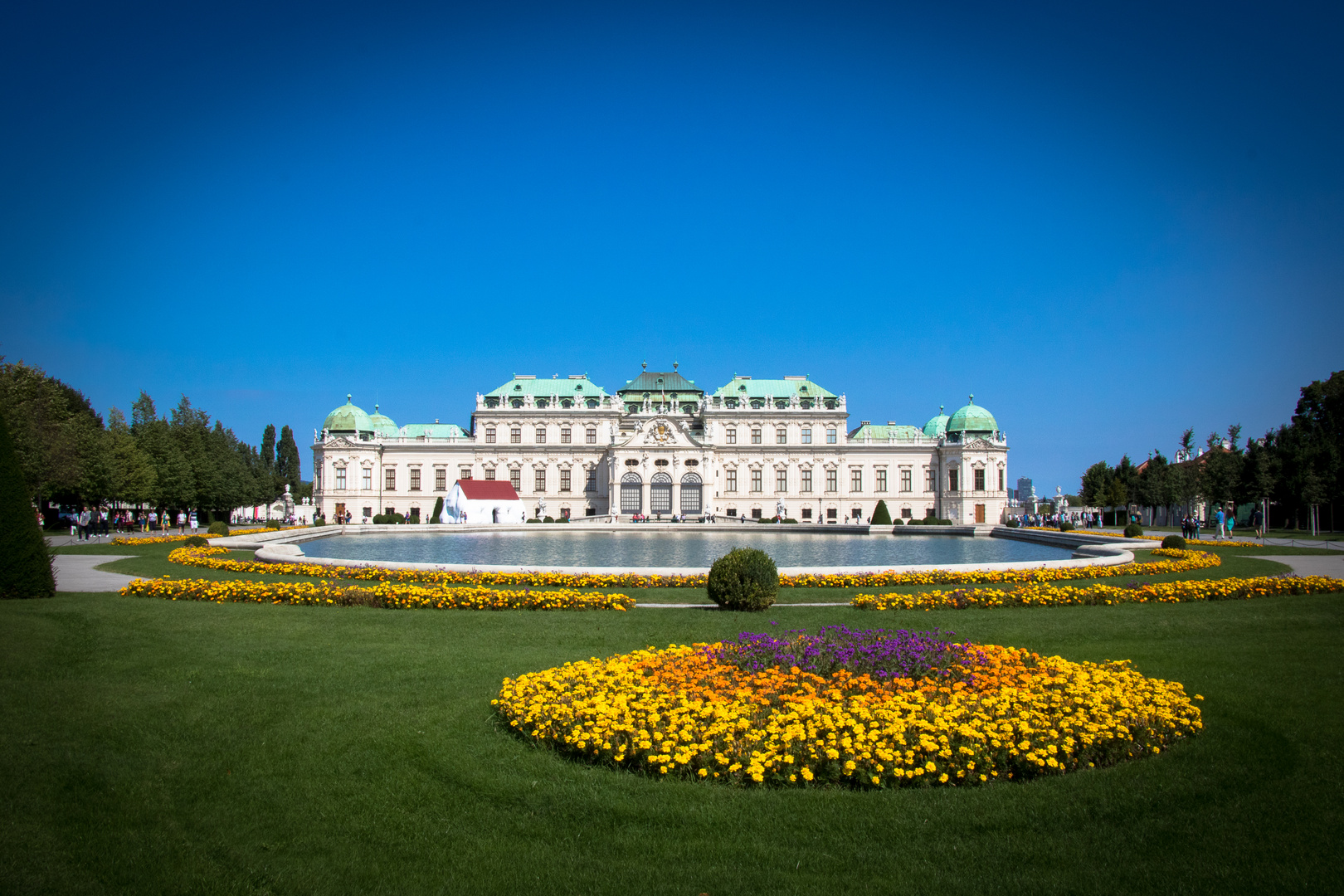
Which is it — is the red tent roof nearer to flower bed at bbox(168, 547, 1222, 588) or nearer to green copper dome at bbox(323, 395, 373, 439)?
green copper dome at bbox(323, 395, 373, 439)

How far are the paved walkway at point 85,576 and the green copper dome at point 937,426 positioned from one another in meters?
70.2

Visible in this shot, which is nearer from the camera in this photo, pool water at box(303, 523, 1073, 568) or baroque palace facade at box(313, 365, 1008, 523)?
pool water at box(303, 523, 1073, 568)

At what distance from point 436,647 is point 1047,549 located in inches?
1283

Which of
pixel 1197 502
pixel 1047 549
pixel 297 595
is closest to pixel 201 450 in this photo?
pixel 297 595

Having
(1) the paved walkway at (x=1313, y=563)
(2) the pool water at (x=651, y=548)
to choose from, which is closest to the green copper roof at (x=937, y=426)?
(2) the pool water at (x=651, y=548)

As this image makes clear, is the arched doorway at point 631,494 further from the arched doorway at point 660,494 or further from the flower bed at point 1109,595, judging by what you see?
the flower bed at point 1109,595

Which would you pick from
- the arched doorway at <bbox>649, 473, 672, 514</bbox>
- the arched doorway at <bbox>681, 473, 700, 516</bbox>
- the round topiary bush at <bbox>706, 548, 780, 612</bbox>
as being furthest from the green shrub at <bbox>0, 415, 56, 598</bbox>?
the arched doorway at <bbox>681, 473, 700, 516</bbox>

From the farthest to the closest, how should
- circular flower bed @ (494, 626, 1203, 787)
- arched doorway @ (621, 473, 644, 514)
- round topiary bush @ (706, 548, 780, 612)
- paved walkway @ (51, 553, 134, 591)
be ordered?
arched doorway @ (621, 473, 644, 514)
paved walkway @ (51, 553, 134, 591)
round topiary bush @ (706, 548, 780, 612)
circular flower bed @ (494, 626, 1203, 787)

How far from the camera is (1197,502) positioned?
2852 inches

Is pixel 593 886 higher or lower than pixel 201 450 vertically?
lower

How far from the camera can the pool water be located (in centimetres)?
3061

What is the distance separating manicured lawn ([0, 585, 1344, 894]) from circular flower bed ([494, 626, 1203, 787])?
28cm

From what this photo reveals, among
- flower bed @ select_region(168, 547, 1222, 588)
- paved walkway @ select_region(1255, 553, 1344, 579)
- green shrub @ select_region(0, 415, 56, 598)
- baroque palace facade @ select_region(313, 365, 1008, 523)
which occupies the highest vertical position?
baroque palace facade @ select_region(313, 365, 1008, 523)

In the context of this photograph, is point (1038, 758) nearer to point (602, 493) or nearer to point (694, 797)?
point (694, 797)
